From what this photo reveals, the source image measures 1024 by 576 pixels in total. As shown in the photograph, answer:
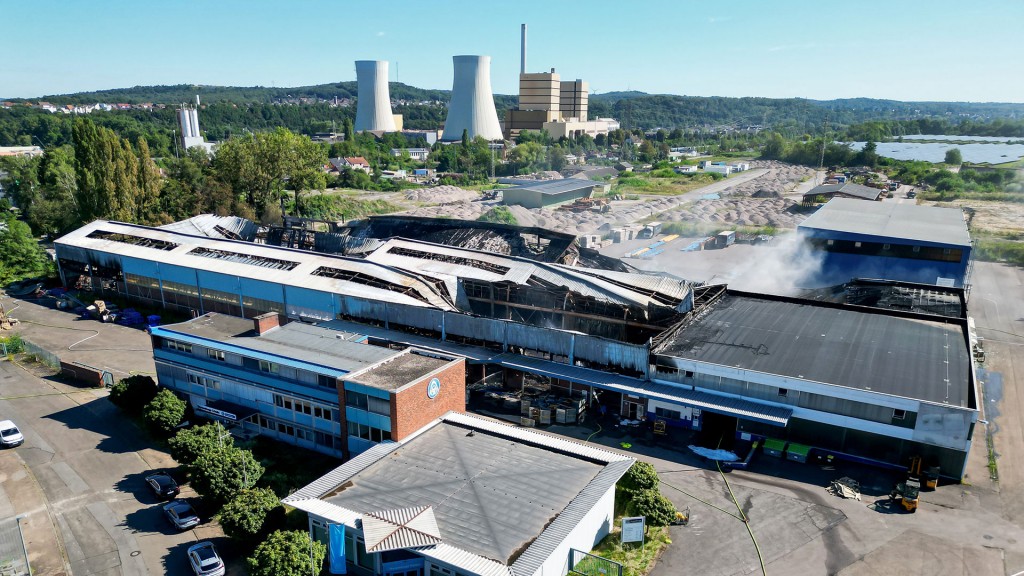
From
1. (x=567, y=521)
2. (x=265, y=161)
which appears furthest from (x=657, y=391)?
(x=265, y=161)

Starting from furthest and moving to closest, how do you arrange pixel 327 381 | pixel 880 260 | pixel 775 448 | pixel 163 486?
pixel 880 260, pixel 775 448, pixel 327 381, pixel 163 486

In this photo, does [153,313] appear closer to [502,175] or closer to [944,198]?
[502,175]

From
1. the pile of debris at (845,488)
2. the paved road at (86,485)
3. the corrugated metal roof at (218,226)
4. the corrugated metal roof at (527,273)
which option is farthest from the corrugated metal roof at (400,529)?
the corrugated metal roof at (218,226)

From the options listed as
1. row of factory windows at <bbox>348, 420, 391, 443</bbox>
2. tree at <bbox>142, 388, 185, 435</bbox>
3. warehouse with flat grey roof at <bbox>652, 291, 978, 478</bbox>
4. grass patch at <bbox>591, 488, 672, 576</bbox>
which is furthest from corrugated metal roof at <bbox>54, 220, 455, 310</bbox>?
grass patch at <bbox>591, 488, 672, 576</bbox>

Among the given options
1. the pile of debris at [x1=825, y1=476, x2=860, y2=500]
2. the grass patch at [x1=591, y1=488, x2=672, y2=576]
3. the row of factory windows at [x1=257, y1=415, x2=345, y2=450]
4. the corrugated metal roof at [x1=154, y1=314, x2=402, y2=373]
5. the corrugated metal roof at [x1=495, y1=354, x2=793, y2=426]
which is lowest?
the grass patch at [x1=591, y1=488, x2=672, y2=576]

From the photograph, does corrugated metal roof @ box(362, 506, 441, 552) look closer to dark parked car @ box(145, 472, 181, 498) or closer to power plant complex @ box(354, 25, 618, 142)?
dark parked car @ box(145, 472, 181, 498)

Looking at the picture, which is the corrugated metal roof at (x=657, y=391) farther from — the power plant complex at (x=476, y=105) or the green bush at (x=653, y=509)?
the power plant complex at (x=476, y=105)

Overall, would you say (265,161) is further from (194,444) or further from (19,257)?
(194,444)
